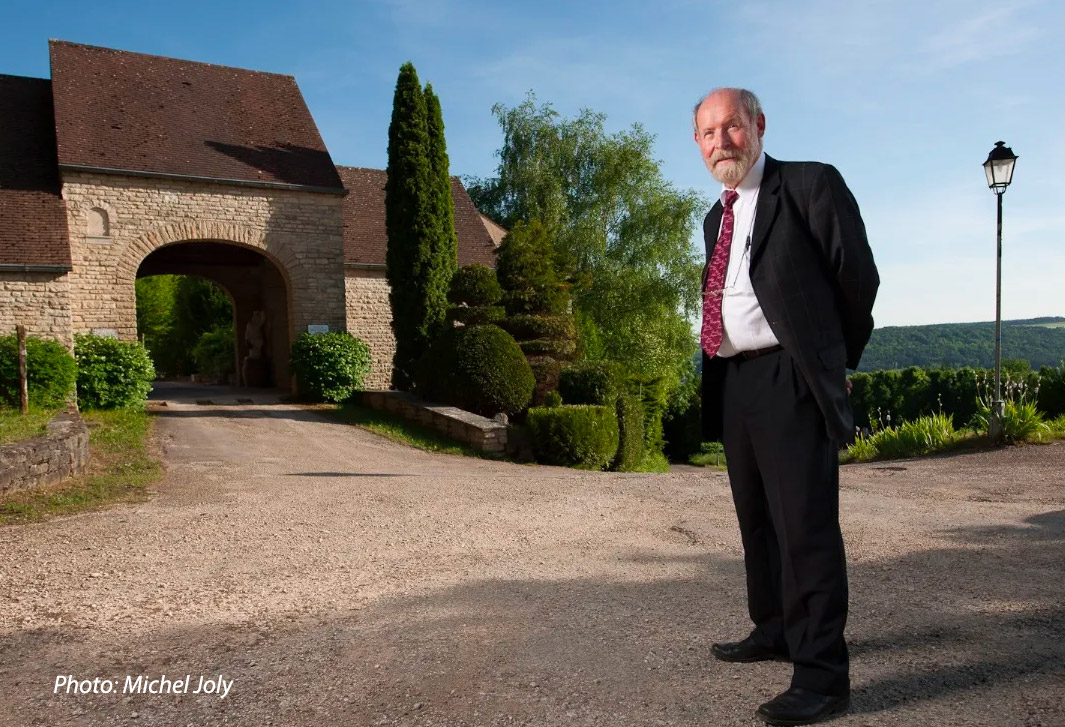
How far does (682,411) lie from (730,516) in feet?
83.9

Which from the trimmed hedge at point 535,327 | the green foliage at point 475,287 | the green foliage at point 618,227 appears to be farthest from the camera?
the green foliage at point 618,227

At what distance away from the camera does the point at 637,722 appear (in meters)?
2.40

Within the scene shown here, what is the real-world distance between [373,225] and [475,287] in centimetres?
673

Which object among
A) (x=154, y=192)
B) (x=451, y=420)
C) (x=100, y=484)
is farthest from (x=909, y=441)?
(x=154, y=192)

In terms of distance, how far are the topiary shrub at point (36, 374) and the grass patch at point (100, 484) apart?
209 centimetres

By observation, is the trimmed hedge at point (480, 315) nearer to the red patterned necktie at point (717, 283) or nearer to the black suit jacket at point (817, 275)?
the red patterned necktie at point (717, 283)

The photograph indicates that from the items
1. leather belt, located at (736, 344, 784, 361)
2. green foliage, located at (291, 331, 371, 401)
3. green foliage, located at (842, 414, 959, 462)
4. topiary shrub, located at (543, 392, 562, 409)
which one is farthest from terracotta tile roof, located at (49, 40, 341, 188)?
leather belt, located at (736, 344, 784, 361)

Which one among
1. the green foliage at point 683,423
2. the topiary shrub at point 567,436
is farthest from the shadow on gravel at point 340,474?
the green foliage at point 683,423

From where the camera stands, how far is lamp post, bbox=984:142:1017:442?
1034 cm

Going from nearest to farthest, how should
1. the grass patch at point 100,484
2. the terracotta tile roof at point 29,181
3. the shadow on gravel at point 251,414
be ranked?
the grass patch at point 100,484 → the terracotta tile roof at point 29,181 → the shadow on gravel at point 251,414

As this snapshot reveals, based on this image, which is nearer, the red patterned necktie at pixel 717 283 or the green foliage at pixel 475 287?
the red patterned necktie at pixel 717 283

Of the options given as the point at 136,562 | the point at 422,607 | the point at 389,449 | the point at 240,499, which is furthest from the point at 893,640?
the point at 389,449

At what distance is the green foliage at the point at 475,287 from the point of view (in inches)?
596

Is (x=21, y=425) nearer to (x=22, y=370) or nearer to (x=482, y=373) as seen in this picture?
(x=22, y=370)
